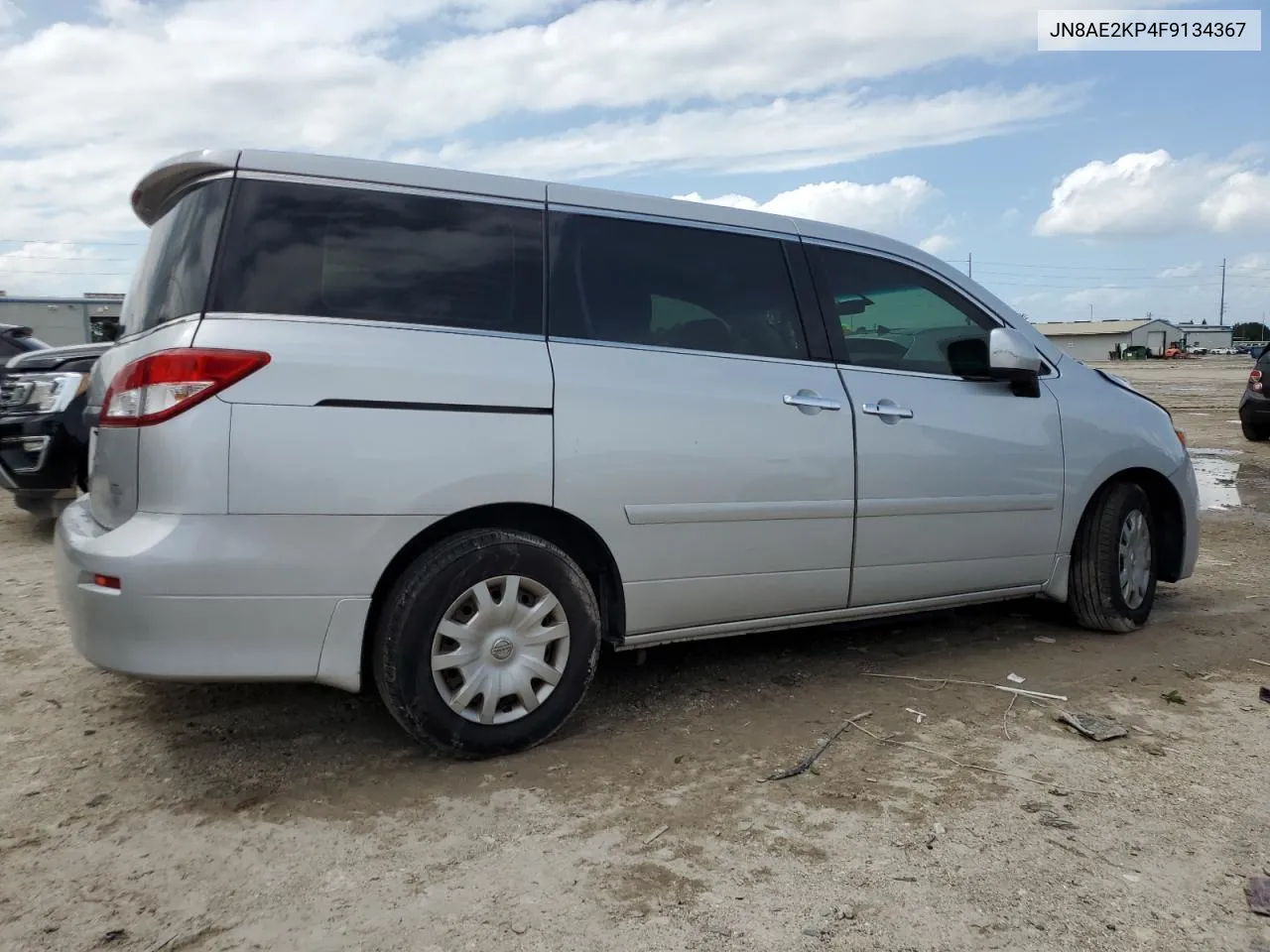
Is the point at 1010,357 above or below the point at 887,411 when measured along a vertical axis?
above

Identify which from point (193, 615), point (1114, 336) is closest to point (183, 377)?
point (193, 615)

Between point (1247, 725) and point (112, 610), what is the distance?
12.2ft

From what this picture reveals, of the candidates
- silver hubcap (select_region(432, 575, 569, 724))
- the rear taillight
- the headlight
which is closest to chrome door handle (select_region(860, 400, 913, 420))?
silver hubcap (select_region(432, 575, 569, 724))

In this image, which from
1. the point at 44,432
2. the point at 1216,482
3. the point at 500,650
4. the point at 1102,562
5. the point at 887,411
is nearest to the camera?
the point at 500,650

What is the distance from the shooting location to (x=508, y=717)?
3.24 metres

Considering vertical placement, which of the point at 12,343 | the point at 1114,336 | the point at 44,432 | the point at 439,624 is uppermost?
the point at 1114,336

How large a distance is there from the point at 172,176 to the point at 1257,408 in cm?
1421

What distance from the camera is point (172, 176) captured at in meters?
3.22

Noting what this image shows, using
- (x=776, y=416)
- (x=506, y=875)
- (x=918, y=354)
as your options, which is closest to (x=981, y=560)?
(x=918, y=354)

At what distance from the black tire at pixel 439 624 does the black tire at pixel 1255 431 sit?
13.5 m

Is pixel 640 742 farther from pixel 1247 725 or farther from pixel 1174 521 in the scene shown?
pixel 1174 521

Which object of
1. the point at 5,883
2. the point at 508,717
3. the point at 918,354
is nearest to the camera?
the point at 5,883

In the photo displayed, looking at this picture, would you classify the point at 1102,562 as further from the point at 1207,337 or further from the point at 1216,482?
the point at 1207,337

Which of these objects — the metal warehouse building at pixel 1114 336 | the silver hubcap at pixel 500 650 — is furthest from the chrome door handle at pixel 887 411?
the metal warehouse building at pixel 1114 336
